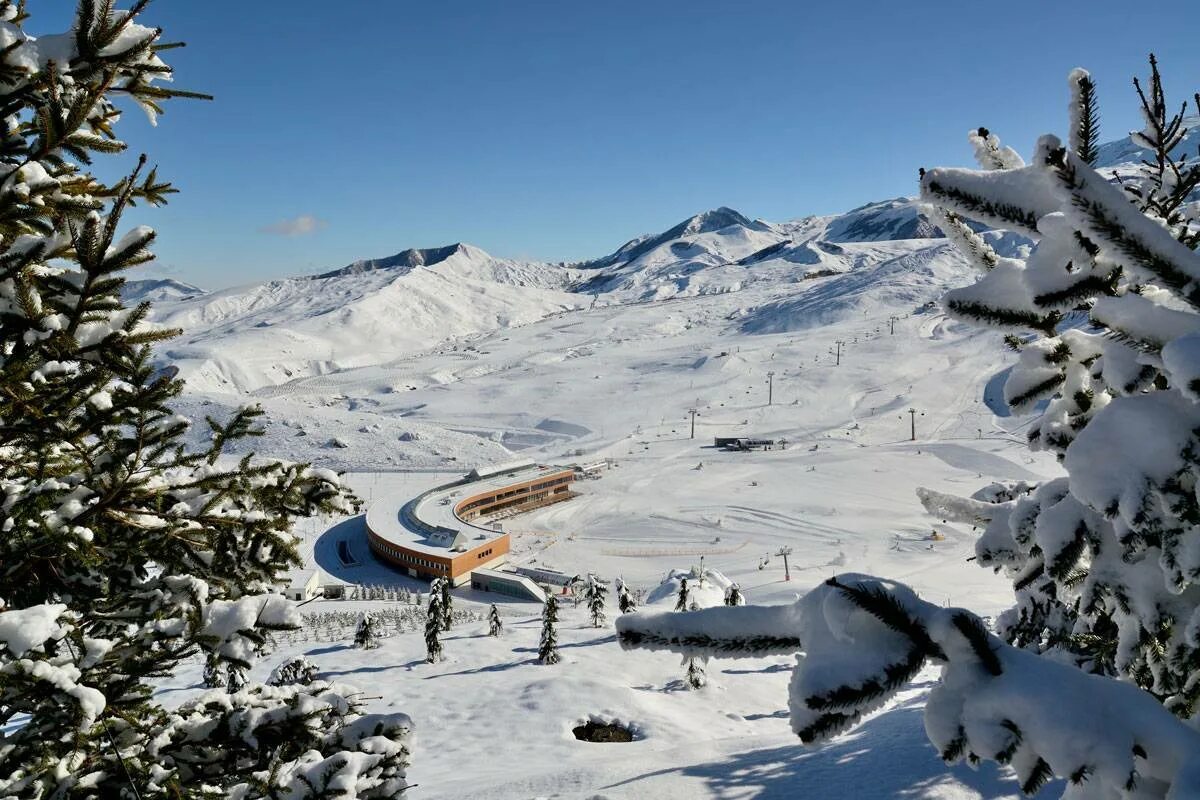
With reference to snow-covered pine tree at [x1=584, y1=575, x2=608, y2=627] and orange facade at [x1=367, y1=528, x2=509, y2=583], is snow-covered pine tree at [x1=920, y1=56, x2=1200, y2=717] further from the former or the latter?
orange facade at [x1=367, y1=528, x2=509, y2=583]

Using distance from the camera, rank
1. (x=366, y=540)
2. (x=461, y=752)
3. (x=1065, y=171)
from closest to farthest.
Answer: (x=1065, y=171) → (x=461, y=752) → (x=366, y=540)

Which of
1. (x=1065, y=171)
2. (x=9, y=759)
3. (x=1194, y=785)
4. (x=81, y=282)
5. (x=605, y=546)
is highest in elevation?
(x=81, y=282)

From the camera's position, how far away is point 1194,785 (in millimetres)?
1685

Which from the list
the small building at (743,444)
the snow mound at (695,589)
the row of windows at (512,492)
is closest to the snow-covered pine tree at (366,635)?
the snow mound at (695,589)

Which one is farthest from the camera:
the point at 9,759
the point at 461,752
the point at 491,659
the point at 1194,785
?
the point at 491,659

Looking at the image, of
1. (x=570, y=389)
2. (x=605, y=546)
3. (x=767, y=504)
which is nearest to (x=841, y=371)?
(x=570, y=389)

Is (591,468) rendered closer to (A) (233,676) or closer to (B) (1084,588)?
(A) (233,676)

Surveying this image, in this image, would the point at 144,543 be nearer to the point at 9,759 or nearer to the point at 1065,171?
the point at 9,759

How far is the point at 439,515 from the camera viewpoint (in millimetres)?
63094

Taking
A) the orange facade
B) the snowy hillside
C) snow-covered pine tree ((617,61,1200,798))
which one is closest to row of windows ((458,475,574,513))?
the snowy hillside

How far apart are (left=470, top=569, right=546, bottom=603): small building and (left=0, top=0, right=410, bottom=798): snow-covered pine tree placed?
45.1 meters

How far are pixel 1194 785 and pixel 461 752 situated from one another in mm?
21622

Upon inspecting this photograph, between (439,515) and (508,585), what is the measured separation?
15510 millimetres

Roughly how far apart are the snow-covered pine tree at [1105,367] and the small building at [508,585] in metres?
48.5
